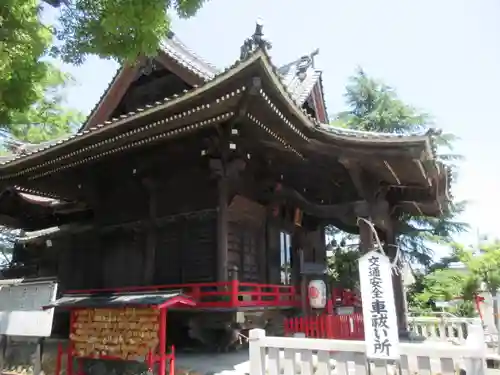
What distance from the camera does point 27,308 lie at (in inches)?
317

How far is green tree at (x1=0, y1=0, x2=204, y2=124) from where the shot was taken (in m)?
5.24

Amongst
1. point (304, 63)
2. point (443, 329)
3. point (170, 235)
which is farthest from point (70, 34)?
point (443, 329)

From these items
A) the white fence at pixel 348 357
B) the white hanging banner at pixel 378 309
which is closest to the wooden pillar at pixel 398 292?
the white fence at pixel 348 357

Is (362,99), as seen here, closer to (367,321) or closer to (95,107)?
(95,107)

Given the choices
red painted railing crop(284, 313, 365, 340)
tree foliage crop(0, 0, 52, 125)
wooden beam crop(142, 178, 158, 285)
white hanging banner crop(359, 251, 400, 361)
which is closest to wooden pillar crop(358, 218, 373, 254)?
red painted railing crop(284, 313, 365, 340)

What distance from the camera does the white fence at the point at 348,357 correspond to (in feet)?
14.1

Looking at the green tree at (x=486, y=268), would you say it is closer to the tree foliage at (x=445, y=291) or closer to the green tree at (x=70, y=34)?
the tree foliage at (x=445, y=291)

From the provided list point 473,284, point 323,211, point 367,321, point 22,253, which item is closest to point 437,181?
point 323,211

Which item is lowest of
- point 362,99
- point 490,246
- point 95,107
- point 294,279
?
point 294,279

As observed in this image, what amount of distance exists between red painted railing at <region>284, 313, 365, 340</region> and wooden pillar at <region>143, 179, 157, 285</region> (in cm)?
341

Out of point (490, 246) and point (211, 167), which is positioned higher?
point (211, 167)

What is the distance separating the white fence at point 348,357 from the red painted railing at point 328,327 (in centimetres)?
248

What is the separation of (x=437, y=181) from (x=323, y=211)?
2604 mm

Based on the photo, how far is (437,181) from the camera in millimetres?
8883
